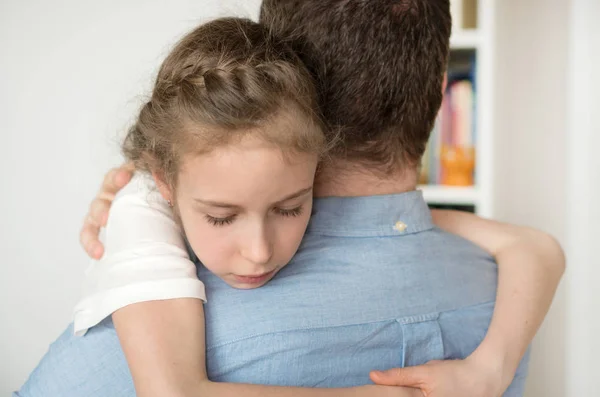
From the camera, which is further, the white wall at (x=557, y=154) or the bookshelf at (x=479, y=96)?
the white wall at (x=557, y=154)

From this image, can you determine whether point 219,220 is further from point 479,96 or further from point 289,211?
point 479,96

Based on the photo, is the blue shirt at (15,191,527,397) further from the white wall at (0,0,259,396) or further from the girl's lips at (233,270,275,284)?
the white wall at (0,0,259,396)

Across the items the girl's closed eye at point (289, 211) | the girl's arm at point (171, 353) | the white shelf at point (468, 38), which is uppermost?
the white shelf at point (468, 38)

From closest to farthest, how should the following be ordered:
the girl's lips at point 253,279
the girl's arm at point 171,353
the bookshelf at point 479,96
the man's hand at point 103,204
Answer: the girl's arm at point 171,353 < the girl's lips at point 253,279 < the man's hand at point 103,204 < the bookshelf at point 479,96

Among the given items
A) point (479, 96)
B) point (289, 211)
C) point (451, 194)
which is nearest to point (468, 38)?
point (479, 96)

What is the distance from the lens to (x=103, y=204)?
1.25m

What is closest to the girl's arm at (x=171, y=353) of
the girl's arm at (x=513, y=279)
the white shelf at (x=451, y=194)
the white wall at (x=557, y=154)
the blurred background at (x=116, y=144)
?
the girl's arm at (x=513, y=279)

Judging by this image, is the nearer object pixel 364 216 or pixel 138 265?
pixel 138 265

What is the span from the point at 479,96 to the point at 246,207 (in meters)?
1.61

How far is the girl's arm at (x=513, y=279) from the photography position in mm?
996

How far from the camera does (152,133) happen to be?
37.3 inches

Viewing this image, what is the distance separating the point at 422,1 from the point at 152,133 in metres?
0.45

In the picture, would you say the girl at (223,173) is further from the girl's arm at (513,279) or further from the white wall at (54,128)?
the white wall at (54,128)

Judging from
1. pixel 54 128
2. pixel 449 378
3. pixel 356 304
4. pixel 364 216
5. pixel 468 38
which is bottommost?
pixel 449 378
